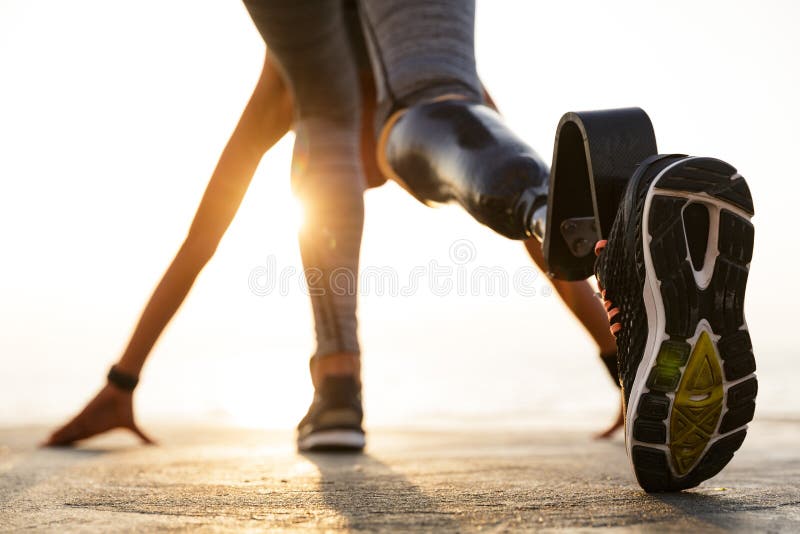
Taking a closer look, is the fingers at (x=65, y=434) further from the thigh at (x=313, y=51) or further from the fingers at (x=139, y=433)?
the thigh at (x=313, y=51)

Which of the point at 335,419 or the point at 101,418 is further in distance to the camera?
the point at 101,418

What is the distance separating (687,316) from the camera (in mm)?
813

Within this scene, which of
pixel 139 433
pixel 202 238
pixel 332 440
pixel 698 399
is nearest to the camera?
pixel 698 399

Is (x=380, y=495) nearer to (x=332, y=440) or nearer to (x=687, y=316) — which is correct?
(x=687, y=316)

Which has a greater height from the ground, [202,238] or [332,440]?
[202,238]

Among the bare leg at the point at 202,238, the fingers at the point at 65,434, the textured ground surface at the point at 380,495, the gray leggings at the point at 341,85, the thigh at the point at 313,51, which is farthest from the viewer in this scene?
the fingers at the point at 65,434

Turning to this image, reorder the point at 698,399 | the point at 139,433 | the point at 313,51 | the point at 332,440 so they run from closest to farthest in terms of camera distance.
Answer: the point at 698,399 < the point at 313,51 < the point at 332,440 < the point at 139,433

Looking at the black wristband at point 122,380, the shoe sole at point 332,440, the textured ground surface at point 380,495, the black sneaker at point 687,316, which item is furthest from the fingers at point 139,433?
the black sneaker at point 687,316

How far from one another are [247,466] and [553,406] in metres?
4.99

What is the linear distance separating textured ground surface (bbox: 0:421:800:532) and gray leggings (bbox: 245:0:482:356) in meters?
0.46

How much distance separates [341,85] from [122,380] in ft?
3.63

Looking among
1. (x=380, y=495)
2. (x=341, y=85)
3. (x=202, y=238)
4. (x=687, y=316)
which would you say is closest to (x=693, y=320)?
(x=687, y=316)

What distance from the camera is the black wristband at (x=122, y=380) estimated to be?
229cm

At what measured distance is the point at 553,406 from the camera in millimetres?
6148
